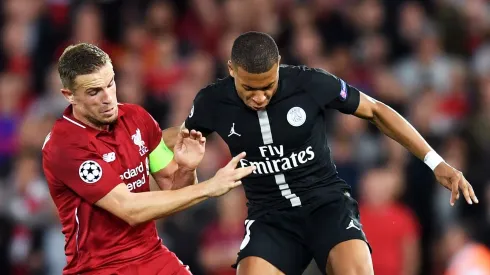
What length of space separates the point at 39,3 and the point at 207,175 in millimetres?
3813

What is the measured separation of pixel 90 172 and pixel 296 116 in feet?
4.41

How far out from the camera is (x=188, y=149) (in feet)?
20.8

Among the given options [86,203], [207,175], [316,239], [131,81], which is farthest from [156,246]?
[131,81]

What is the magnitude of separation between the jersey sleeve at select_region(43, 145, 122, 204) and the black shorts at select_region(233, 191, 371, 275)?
3.33 ft

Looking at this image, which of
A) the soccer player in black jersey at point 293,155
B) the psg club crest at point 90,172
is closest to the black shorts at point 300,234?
the soccer player in black jersey at point 293,155

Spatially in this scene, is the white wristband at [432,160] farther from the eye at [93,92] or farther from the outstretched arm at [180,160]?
the eye at [93,92]

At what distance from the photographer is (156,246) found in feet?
20.9

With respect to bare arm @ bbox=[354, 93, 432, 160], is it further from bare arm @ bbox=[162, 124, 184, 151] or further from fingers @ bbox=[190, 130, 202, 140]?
bare arm @ bbox=[162, 124, 184, 151]

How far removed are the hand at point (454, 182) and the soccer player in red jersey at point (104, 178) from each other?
1325 millimetres

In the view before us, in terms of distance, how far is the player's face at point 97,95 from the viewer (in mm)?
6082

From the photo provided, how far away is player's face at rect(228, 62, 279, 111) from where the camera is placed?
623cm

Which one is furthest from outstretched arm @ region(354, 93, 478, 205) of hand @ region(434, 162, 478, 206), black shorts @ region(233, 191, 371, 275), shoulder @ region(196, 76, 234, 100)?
shoulder @ region(196, 76, 234, 100)

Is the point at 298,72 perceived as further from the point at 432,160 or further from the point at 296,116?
the point at 432,160

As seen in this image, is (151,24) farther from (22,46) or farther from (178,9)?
(22,46)
